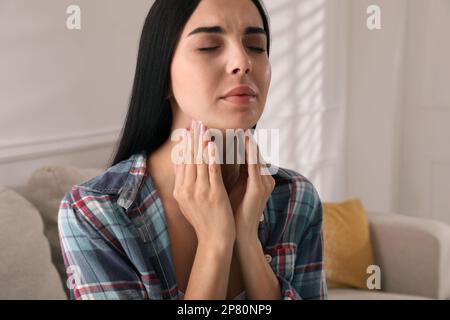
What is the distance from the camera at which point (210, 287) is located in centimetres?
70

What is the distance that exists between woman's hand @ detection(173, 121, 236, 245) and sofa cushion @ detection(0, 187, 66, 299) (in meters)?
0.77

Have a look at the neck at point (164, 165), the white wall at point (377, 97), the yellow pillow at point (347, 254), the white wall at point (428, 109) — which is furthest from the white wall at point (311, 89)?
the neck at point (164, 165)

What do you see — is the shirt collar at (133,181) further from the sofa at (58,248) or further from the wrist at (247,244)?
the sofa at (58,248)

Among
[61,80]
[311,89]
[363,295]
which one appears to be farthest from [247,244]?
[311,89]

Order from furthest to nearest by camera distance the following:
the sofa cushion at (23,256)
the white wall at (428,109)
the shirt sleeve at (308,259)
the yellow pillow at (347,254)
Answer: the white wall at (428,109), the yellow pillow at (347,254), the sofa cushion at (23,256), the shirt sleeve at (308,259)

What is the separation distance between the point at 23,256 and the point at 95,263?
0.75 m

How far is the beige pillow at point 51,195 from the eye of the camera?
5.19 feet

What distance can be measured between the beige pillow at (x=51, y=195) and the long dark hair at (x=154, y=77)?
0.85 metres

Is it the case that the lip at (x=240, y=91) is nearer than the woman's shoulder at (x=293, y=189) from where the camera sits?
Yes

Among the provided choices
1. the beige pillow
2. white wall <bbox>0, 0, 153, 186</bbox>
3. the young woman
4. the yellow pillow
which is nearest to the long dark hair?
the young woman

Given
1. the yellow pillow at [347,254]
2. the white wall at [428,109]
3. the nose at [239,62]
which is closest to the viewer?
the nose at [239,62]

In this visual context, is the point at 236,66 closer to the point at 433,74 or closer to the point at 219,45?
the point at 219,45
